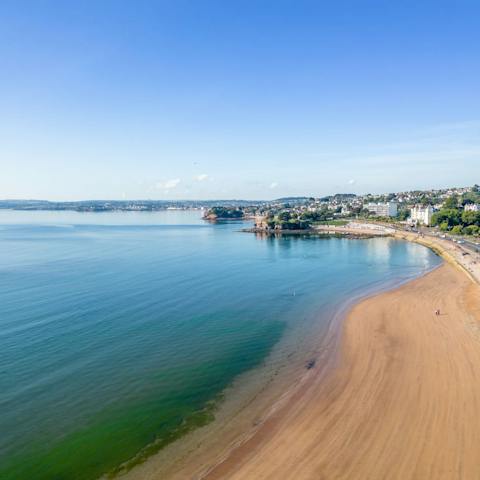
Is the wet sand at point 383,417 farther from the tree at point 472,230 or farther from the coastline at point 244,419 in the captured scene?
the tree at point 472,230

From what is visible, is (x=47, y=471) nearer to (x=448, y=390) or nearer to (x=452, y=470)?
(x=452, y=470)

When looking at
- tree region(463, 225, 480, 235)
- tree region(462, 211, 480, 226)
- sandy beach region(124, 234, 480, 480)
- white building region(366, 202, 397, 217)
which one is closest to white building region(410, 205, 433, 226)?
tree region(462, 211, 480, 226)

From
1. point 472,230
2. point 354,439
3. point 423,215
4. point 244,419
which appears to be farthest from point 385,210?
point 354,439

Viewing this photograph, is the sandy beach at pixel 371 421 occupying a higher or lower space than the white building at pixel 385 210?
lower

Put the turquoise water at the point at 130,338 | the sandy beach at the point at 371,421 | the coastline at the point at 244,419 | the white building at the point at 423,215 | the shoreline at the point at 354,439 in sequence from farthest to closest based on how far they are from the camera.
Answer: the white building at the point at 423,215, the turquoise water at the point at 130,338, the coastline at the point at 244,419, the sandy beach at the point at 371,421, the shoreline at the point at 354,439

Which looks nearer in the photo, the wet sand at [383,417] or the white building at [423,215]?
the wet sand at [383,417]

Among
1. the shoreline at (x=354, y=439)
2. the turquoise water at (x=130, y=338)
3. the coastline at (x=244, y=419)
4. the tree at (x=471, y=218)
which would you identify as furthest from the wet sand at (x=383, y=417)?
the tree at (x=471, y=218)

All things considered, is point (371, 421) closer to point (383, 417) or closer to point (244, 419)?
point (383, 417)
